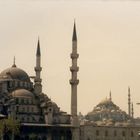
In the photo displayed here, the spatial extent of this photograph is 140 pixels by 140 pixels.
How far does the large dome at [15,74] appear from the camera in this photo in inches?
2228

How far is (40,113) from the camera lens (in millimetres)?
53062

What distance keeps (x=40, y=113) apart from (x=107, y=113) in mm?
24515

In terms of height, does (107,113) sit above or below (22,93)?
below

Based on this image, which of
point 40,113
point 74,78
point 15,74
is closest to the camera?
point 74,78

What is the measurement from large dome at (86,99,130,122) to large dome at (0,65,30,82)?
20854mm

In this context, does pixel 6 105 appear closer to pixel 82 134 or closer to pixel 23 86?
pixel 23 86

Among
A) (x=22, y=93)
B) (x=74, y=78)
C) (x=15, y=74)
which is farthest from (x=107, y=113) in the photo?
(x=22, y=93)

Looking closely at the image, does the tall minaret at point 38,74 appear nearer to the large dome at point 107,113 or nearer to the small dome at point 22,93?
the small dome at point 22,93

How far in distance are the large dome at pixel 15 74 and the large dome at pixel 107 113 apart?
2085 cm

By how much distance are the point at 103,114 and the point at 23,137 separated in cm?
2855

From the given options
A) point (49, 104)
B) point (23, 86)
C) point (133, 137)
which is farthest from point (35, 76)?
point (133, 137)

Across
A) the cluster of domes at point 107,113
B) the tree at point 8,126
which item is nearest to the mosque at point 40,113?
the tree at point 8,126

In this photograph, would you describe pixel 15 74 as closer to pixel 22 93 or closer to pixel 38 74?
pixel 38 74

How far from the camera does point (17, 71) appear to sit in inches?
2256
